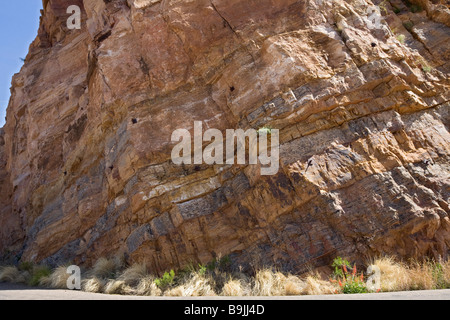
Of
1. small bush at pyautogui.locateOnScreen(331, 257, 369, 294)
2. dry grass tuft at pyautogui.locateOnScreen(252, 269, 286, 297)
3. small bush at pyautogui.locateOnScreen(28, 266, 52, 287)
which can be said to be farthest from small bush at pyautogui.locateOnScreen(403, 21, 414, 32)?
small bush at pyautogui.locateOnScreen(28, 266, 52, 287)

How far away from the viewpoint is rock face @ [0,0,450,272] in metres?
8.64

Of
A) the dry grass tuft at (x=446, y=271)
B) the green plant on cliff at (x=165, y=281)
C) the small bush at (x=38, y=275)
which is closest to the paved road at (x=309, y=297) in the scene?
the dry grass tuft at (x=446, y=271)

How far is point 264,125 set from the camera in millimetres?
9961

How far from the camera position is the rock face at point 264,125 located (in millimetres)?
8641

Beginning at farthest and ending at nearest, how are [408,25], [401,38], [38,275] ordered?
[408,25] < [401,38] < [38,275]

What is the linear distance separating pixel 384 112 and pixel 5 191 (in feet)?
66.8

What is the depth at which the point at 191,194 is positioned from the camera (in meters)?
10.3

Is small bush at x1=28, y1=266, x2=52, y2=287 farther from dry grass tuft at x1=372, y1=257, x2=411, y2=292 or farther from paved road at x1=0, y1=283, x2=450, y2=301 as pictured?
dry grass tuft at x1=372, y1=257, x2=411, y2=292

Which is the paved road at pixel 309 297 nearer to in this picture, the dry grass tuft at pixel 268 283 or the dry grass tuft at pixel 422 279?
the dry grass tuft at pixel 422 279

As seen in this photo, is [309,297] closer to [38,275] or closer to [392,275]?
[392,275]

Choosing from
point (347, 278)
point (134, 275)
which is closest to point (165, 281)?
point (134, 275)

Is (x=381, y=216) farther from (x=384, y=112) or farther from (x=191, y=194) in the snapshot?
(x=191, y=194)

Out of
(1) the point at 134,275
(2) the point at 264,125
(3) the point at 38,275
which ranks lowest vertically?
(1) the point at 134,275

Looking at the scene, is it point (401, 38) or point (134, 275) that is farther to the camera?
point (401, 38)
